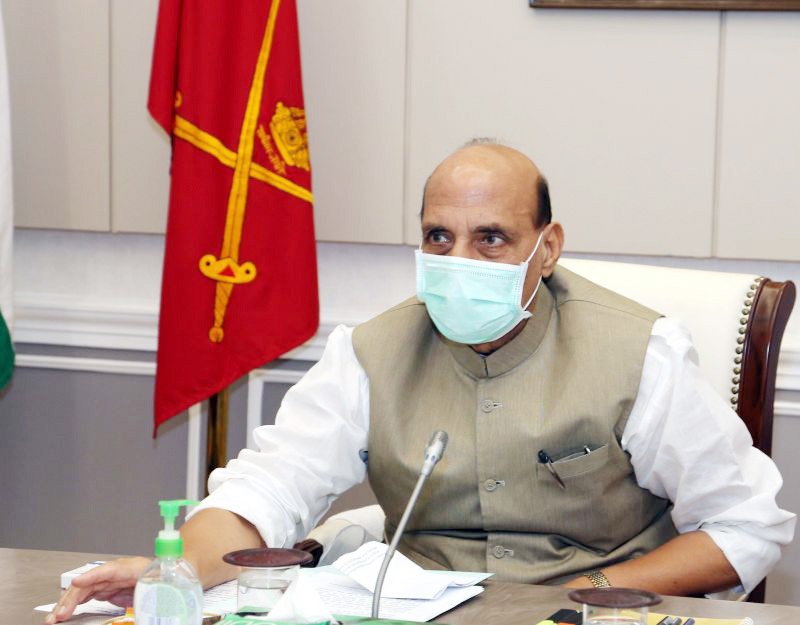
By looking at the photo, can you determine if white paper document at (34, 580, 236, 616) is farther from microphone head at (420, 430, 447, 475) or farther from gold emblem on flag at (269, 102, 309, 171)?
gold emblem on flag at (269, 102, 309, 171)

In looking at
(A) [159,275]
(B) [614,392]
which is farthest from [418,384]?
(A) [159,275]

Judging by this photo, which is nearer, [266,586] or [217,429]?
[266,586]

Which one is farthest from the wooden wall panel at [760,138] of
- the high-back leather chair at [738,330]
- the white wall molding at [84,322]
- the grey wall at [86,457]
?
the white wall molding at [84,322]

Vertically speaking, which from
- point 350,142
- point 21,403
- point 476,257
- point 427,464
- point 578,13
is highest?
point 578,13

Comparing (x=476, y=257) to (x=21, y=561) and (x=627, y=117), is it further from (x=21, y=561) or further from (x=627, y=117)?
(x=627, y=117)

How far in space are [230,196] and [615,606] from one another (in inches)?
72.1

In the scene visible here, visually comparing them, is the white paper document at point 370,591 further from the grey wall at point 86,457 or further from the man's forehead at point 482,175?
the grey wall at point 86,457

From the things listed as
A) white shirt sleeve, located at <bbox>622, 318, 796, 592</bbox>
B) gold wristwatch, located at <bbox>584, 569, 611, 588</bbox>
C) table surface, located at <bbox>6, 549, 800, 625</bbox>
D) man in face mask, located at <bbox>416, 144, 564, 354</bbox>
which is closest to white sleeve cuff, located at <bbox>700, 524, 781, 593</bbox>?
white shirt sleeve, located at <bbox>622, 318, 796, 592</bbox>

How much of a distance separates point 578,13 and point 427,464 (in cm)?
181

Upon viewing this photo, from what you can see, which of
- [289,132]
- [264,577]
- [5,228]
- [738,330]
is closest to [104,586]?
[264,577]

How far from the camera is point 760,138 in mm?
2715

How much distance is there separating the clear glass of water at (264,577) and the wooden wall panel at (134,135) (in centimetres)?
192

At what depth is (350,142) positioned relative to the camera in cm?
294

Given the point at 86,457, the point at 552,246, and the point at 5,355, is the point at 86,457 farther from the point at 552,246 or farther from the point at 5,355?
the point at 552,246
